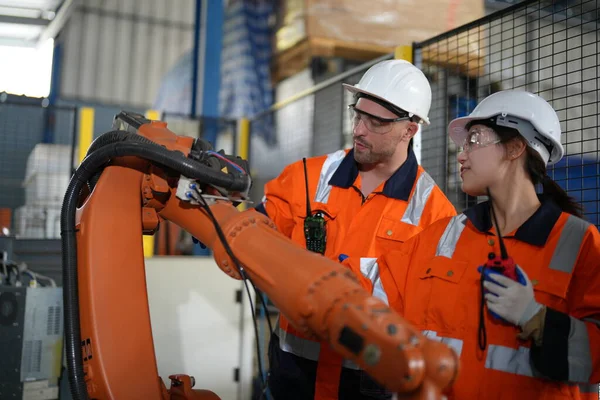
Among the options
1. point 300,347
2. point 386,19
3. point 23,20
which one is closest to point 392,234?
point 300,347

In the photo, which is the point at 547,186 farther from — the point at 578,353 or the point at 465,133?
the point at 578,353

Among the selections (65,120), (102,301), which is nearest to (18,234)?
(65,120)

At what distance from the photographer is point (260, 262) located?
128 centimetres

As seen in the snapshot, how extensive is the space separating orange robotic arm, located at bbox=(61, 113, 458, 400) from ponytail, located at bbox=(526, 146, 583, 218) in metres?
0.86

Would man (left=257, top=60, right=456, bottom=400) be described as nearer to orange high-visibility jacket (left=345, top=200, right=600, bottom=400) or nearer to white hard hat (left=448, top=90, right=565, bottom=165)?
orange high-visibility jacket (left=345, top=200, right=600, bottom=400)

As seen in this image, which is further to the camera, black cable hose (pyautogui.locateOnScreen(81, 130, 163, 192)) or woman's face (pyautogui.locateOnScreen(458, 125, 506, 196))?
woman's face (pyautogui.locateOnScreen(458, 125, 506, 196))

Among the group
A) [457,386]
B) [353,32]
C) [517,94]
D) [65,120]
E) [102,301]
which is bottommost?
[457,386]

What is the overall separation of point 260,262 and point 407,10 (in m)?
3.51

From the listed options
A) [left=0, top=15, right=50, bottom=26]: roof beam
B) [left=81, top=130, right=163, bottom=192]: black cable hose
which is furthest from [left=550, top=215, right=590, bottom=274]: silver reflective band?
[left=0, top=15, right=50, bottom=26]: roof beam

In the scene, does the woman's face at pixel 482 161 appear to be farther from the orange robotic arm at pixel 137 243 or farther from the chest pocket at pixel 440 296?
the orange robotic arm at pixel 137 243

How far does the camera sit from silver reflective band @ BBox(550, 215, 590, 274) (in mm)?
1522

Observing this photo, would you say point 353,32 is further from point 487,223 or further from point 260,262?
point 260,262

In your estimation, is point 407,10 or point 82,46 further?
point 82,46

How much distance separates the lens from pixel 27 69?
1038cm
